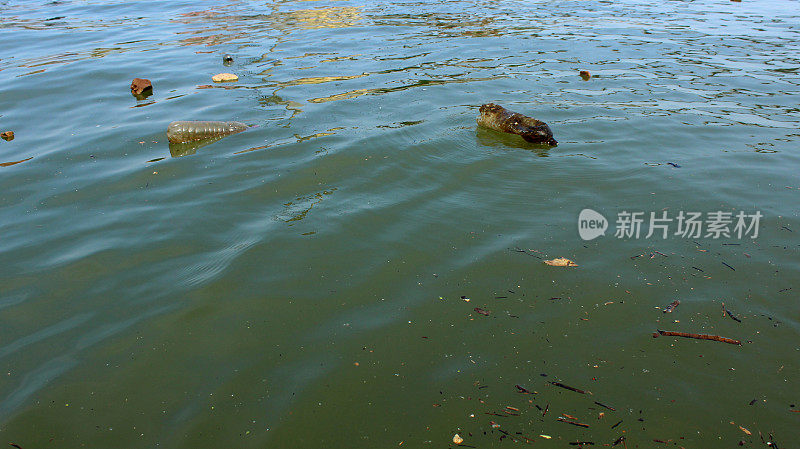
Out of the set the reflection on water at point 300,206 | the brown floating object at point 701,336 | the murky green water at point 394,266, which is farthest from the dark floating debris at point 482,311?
the reflection on water at point 300,206

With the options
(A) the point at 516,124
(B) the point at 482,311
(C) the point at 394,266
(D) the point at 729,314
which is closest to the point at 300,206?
(C) the point at 394,266

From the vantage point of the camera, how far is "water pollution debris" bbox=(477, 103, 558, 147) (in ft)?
20.5

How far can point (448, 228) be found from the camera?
4.64 metres

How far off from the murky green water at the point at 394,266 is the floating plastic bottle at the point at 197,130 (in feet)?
0.64

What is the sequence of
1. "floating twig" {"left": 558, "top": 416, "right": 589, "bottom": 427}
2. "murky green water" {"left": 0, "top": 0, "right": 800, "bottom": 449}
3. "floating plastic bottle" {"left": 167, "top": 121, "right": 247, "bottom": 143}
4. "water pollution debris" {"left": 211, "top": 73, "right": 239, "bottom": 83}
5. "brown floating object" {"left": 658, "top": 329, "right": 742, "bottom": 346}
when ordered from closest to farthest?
"floating twig" {"left": 558, "top": 416, "right": 589, "bottom": 427} → "murky green water" {"left": 0, "top": 0, "right": 800, "bottom": 449} → "brown floating object" {"left": 658, "top": 329, "right": 742, "bottom": 346} → "floating plastic bottle" {"left": 167, "top": 121, "right": 247, "bottom": 143} → "water pollution debris" {"left": 211, "top": 73, "right": 239, "bottom": 83}

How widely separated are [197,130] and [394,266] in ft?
12.4

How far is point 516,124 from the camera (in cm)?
642

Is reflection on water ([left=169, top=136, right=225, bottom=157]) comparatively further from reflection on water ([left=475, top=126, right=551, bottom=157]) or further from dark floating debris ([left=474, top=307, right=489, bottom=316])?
dark floating debris ([left=474, top=307, right=489, bottom=316])

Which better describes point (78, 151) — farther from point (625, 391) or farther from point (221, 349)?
point (625, 391)

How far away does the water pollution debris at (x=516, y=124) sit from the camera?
6242 mm

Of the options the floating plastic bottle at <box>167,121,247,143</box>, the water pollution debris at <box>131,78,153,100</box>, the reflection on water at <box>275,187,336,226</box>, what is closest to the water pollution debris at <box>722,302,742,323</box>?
the reflection on water at <box>275,187,336,226</box>

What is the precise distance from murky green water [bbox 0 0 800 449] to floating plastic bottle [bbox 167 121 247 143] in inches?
7.7

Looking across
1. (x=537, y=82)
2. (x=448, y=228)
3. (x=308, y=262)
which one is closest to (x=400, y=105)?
(x=537, y=82)

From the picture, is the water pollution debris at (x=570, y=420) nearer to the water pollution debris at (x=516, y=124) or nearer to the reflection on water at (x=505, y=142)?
the reflection on water at (x=505, y=142)
